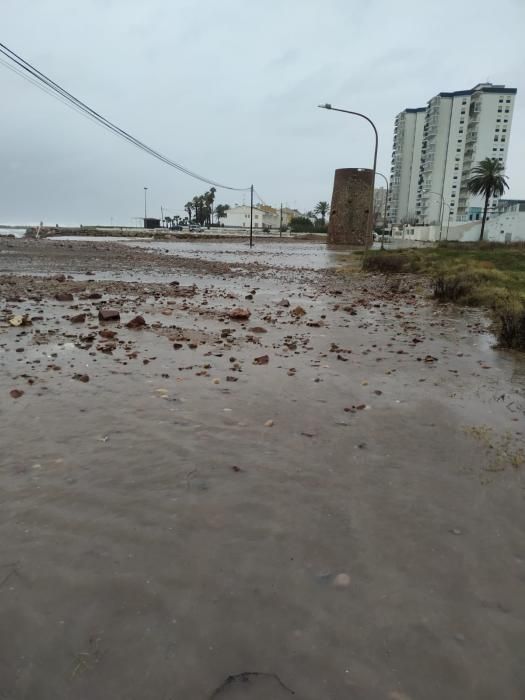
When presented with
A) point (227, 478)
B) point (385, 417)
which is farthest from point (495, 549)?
point (385, 417)

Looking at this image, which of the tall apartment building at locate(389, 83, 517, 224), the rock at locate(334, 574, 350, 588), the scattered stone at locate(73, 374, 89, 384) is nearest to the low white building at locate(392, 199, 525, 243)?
the tall apartment building at locate(389, 83, 517, 224)

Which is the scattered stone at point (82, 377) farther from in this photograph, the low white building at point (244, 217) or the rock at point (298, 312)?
the low white building at point (244, 217)

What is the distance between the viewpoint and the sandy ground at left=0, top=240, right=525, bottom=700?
2068 millimetres

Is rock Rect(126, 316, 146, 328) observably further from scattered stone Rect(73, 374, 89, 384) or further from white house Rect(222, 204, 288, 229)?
white house Rect(222, 204, 288, 229)

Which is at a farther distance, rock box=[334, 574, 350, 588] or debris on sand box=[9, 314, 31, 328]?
debris on sand box=[9, 314, 31, 328]

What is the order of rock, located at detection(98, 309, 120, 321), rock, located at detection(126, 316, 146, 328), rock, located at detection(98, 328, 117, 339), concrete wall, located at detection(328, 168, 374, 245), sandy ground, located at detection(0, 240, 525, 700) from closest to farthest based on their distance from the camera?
sandy ground, located at detection(0, 240, 525, 700)
rock, located at detection(98, 328, 117, 339)
rock, located at detection(126, 316, 146, 328)
rock, located at detection(98, 309, 120, 321)
concrete wall, located at detection(328, 168, 374, 245)

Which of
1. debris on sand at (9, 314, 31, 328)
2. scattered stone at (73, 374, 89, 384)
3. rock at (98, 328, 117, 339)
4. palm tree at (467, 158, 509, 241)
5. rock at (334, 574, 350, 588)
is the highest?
palm tree at (467, 158, 509, 241)

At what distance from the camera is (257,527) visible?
301 cm

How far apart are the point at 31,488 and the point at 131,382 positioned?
2297 millimetres

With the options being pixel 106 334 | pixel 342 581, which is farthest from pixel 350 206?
pixel 342 581

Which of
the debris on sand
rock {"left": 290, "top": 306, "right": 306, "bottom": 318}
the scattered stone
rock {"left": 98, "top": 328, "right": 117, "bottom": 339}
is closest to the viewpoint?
the scattered stone

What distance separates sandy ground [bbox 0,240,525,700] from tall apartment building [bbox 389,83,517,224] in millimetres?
107866

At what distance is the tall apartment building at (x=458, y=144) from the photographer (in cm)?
10650

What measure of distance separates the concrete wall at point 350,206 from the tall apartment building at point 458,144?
4141cm
